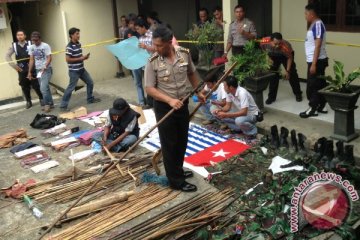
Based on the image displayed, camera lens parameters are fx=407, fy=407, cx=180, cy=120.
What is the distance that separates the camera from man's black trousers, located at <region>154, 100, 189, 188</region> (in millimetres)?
4773

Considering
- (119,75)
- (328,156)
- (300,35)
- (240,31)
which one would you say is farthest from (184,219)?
(119,75)

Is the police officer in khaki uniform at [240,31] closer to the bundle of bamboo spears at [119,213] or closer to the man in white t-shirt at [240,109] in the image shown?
the man in white t-shirt at [240,109]

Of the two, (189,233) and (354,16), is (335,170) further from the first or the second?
(354,16)

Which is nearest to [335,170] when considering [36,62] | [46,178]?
[46,178]

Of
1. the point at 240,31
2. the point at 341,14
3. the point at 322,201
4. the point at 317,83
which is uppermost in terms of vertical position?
the point at 341,14

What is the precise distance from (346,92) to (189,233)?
125 inches

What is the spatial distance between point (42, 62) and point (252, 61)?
4.74 m

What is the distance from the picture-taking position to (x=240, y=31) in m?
7.79

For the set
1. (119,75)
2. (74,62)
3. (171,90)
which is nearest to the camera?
(171,90)

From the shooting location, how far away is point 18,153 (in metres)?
6.68

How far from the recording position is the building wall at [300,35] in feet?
25.6

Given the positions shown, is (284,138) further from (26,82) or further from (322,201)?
(26,82)

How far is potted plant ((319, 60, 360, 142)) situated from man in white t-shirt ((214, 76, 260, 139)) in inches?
45.0

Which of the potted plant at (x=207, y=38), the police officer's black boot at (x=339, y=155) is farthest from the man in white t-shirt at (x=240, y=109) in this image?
the potted plant at (x=207, y=38)
